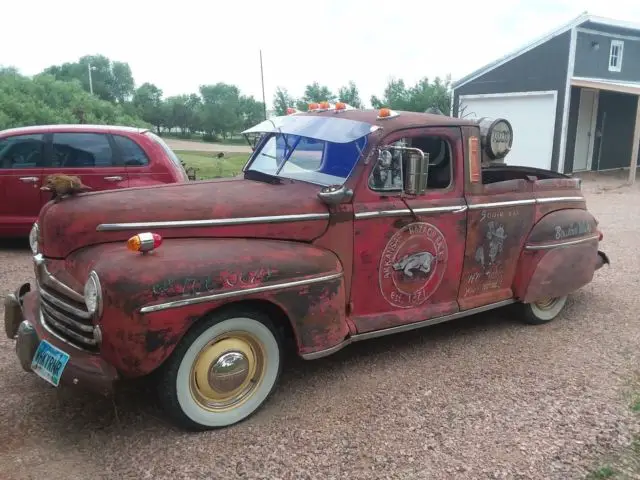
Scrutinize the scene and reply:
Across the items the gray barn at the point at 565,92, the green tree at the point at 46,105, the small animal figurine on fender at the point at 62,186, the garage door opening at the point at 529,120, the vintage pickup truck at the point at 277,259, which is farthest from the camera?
the garage door opening at the point at 529,120

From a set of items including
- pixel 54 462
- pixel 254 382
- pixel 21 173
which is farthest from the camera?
pixel 21 173

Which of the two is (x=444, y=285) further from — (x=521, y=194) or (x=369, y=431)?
(x=369, y=431)

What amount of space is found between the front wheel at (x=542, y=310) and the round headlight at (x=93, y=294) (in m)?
3.75

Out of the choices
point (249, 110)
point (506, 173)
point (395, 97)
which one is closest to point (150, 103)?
point (249, 110)

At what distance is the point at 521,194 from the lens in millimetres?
4840

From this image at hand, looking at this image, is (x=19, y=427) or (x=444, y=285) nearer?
(x=19, y=427)

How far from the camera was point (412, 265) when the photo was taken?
419 centimetres

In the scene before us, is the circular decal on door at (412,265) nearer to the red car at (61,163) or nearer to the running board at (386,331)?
→ the running board at (386,331)

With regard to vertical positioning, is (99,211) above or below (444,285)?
above

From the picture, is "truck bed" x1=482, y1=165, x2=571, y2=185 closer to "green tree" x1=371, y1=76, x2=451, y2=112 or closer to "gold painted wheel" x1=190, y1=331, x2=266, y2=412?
"gold painted wheel" x1=190, y1=331, x2=266, y2=412

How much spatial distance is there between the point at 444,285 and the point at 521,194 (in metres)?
1.14

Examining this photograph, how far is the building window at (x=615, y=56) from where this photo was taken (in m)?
17.8

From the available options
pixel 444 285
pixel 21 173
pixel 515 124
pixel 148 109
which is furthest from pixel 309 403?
pixel 148 109

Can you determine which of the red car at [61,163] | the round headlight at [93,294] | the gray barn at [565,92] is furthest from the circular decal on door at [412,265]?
the gray barn at [565,92]
